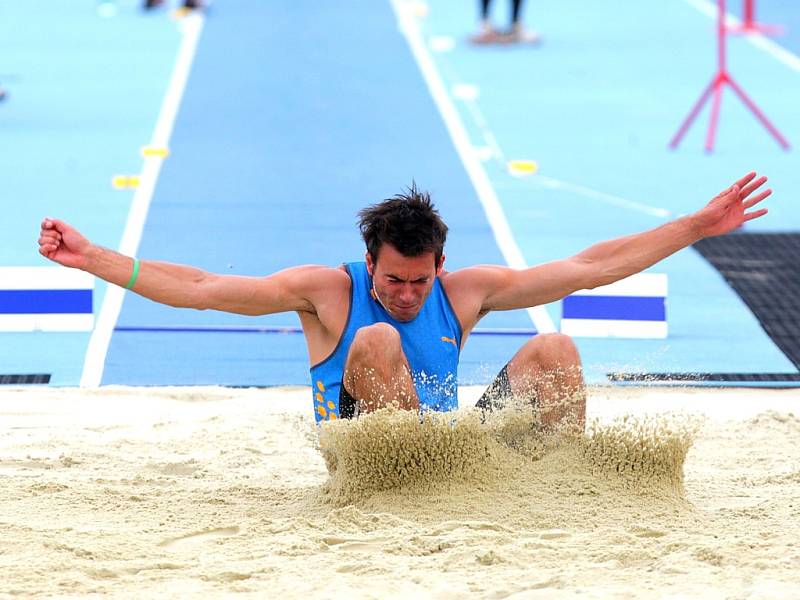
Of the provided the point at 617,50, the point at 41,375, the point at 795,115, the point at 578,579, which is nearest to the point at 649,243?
the point at 578,579

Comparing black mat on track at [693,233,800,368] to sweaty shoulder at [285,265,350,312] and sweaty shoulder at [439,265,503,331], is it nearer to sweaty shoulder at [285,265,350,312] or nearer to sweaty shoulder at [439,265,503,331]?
sweaty shoulder at [439,265,503,331]

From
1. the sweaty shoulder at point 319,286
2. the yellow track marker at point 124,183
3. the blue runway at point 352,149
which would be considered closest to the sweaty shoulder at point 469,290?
the sweaty shoulder at point 319,286

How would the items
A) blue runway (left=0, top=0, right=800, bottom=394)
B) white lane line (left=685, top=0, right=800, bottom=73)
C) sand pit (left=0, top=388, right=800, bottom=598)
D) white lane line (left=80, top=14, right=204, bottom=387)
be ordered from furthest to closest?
1. white lane line (left=685, top=0, right=800, bottom=73)
2. blue runway (left=0, top=0, right=800, bottom=394)
3. white lane line (left=80, top=14, right=204, bottom=387)
4. sand pit (left=0, top=388, right=800, bottom=598)

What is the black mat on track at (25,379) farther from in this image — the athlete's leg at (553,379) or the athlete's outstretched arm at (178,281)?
the athlete's leg at (553,379)

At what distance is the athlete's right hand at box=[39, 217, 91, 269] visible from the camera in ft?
13.4

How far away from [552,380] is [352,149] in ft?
21.0

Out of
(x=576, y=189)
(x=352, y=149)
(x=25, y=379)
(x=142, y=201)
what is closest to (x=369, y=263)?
(x=25, y=379)

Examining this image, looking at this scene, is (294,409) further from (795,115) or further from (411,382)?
(795,115)

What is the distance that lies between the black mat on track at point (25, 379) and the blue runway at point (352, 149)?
0.23 feet

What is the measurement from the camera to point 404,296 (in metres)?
4.30

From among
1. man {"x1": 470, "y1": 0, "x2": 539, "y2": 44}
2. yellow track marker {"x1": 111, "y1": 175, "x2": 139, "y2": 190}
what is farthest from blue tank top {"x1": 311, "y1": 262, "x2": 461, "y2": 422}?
man {"x1": 470, "y1": 0, "x2": 539, "y2": 44}

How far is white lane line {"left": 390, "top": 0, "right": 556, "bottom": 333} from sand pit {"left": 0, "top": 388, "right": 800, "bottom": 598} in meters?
2.14

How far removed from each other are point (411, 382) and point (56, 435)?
1.80 m

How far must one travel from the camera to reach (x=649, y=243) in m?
4.60
